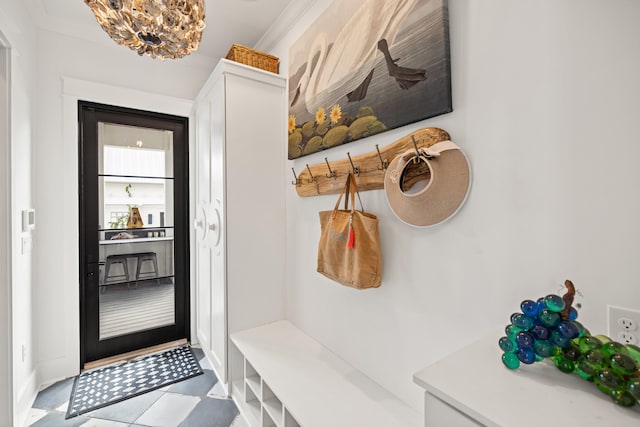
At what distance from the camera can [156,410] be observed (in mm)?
1816

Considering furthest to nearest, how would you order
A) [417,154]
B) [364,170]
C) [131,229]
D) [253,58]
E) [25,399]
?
[131,229] < [253,58] < [25,399] < [364,170] < [417,154]

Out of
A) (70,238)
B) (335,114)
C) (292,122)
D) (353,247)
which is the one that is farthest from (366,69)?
(70,238)

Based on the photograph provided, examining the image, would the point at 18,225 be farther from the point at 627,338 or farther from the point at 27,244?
the point at 627,338

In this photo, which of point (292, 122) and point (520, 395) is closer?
point (520, 395)

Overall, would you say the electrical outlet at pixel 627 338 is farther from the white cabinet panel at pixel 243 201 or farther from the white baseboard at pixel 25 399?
the white baseboard at pixel 25 399

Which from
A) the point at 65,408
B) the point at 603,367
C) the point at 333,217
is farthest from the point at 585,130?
the point at 65,408

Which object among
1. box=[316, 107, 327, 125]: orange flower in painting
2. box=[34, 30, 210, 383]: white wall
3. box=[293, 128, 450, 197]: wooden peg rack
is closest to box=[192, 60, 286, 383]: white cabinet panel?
box=[293, 128, 450, 197]: wooden peg rack

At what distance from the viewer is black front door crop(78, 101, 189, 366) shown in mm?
2328

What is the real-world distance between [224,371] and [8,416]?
1.10 meters

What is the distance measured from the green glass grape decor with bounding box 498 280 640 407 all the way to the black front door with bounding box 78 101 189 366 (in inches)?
106

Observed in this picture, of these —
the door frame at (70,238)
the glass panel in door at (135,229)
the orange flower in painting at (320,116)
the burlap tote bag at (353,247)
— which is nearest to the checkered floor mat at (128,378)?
the door frame at (70,238)

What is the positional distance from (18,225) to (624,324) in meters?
2.70

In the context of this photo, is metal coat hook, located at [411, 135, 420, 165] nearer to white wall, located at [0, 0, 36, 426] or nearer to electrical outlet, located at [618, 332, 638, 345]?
electrical outlet, located at [618, 332, 638, 345]

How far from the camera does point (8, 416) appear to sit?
1.52 m
